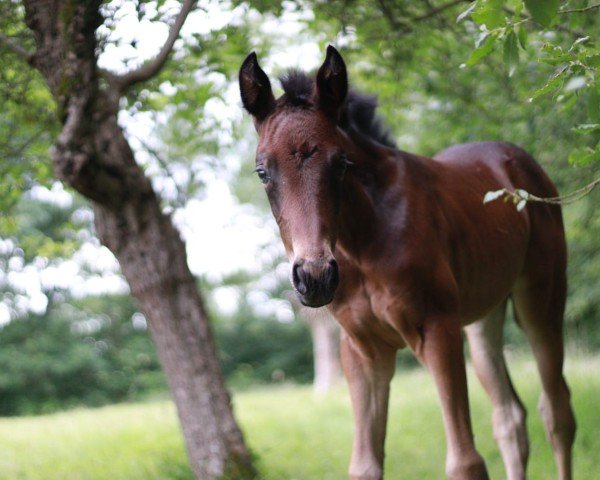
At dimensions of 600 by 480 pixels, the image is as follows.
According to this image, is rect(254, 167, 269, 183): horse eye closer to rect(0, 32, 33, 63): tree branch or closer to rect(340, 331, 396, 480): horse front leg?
rect(340, 331, 396, 480): horse front leg

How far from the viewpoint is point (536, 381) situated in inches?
418

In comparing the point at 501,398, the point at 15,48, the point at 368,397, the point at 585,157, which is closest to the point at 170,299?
the point at 15,48

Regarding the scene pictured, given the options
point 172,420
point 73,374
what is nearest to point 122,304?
point 73,374

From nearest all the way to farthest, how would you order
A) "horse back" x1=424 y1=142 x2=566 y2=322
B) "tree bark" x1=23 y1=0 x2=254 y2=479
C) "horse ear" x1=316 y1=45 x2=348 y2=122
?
"horse ear" x1=316 y1=45 x2=348 y2=122 → "horse back" x1=424 y1=142 x2=566 y2=322 → "tree bark" x1=23 y1=0 x2=254 y2=479

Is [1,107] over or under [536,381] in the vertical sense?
A: over

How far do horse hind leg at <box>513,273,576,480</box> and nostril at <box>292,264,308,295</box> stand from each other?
259 cm

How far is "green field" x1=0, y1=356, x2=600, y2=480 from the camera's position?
7133 millimetres

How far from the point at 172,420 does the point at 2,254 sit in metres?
18.9

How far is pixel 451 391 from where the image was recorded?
3857 mm

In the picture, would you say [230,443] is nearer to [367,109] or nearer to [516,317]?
[516,317]

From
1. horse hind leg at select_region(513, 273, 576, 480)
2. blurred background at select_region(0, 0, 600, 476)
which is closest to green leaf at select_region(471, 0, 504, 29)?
blurred background at select_region(0, 0, 600, 476)

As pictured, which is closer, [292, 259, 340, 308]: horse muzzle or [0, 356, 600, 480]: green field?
[292, 259, 340, 308]: horse muzzle

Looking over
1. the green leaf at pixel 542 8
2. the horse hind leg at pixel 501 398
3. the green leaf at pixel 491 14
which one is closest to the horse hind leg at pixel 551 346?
the horse hind leg at pixel 501 398

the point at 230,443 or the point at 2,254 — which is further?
the point at 2,254
